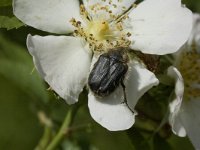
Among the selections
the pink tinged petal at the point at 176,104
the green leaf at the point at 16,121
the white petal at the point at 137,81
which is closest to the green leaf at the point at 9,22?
the white petal at the point at 137,81

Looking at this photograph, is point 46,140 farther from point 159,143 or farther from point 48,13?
point 48,13

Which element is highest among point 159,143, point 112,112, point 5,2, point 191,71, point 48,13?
point 5,2

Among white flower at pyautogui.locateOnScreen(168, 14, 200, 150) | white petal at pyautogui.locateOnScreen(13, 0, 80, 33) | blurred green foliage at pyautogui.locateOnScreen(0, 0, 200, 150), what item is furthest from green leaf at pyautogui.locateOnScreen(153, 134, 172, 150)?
white petal at pyautogui.locateOnScreen(13, 0, 80, 33)

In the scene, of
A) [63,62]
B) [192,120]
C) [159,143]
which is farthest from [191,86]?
[63,62]

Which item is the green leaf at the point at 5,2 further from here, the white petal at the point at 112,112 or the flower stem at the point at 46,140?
the flower stem at the point at 46,140

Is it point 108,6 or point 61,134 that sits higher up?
point 108,6
